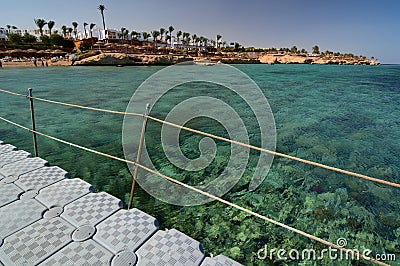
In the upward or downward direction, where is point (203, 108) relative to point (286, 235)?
upward

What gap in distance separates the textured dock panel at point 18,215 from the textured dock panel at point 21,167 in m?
0.71

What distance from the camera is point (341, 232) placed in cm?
339

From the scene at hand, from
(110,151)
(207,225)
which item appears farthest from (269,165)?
(110,151)

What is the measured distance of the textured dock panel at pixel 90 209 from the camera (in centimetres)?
206

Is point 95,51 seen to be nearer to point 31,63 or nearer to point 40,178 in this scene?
point 31,63

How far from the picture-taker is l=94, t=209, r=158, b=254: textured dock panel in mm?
1814

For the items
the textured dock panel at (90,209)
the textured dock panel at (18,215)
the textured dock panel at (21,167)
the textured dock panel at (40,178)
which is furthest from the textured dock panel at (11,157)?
the textured dock panel at (90,209)

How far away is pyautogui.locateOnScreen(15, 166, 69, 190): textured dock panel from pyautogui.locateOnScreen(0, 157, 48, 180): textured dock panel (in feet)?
0.36

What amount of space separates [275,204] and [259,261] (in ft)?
4.63

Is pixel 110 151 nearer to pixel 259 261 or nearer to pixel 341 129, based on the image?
pixel 259 261

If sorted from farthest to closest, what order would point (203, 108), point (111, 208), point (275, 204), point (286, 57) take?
point (286, 57) < point (203, 108) < point (275, 204) < point (111, 208)

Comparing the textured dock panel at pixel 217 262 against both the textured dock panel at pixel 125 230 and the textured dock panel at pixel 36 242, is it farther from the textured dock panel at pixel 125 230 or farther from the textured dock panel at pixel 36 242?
the textured dock panel at pixel 36 242

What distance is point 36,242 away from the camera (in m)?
1.79

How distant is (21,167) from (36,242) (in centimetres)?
161
